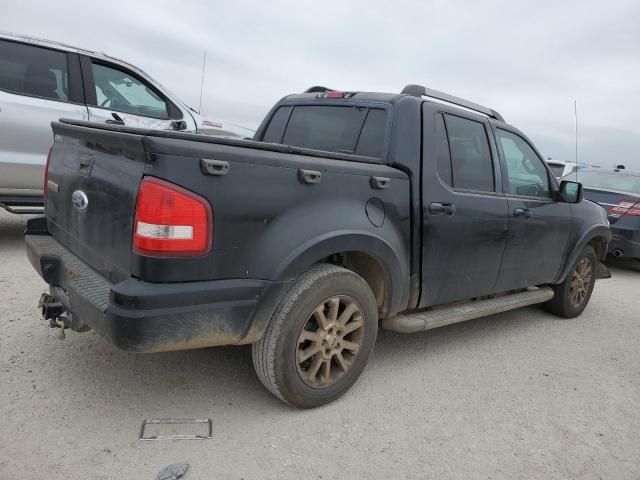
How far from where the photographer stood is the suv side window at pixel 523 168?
401 cm

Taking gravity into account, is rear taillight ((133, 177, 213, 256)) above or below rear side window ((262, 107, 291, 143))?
below

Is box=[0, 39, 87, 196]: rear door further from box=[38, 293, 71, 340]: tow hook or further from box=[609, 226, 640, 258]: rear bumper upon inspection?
box=[609, 226, 640, 258]: rear bumper

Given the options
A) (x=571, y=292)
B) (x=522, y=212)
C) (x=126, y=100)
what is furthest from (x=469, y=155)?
(x=126, y=100)

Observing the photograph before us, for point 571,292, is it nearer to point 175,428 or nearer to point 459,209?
point 459,209

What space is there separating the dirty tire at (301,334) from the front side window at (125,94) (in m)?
4.24

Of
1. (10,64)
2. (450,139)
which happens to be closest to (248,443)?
(450,139)

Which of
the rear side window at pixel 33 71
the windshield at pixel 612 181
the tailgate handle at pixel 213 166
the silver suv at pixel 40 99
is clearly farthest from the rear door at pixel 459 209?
the windshield at pixel 612 181

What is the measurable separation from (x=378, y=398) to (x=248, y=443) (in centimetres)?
89

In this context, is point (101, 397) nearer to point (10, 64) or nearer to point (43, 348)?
point (43, 348)

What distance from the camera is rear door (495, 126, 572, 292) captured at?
156 inches

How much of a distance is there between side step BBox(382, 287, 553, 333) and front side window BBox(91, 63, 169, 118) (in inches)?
167

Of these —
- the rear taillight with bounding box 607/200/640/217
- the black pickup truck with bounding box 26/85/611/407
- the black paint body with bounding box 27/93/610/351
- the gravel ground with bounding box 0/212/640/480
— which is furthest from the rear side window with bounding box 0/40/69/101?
the rear taillight with bounding box 607/200/640/217

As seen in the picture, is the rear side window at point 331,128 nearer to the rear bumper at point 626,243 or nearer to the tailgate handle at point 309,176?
the tailgate handle at point 309,176

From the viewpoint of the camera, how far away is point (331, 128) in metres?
3.66
